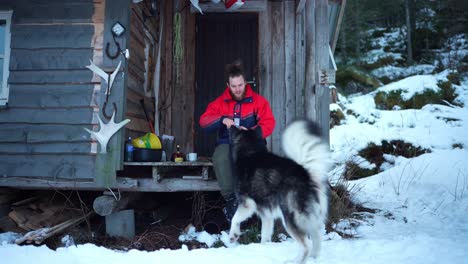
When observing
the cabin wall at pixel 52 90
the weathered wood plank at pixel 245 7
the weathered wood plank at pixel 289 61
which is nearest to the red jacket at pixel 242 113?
the weathered wood plank at pixel 289 61

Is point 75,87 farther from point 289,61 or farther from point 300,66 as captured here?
point 300,66

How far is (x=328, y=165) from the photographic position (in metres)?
2.83

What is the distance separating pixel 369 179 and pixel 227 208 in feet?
13.5

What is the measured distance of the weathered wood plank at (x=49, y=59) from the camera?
4039 mm

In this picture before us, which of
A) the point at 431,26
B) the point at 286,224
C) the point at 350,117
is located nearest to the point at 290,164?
the point at 286,224

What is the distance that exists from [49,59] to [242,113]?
2.47m

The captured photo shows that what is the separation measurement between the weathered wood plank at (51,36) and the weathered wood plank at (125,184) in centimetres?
165

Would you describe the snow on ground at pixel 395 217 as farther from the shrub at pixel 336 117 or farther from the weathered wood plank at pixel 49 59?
the weathered wood plank at pixel 49 59

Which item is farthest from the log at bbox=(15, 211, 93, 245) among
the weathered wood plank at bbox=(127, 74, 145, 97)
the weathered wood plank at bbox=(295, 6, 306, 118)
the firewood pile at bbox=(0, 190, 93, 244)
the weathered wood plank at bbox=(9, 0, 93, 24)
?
the weathered wood plank at bbox=(295, 6, 306, 118)

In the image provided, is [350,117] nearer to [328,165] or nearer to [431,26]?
[328,165]

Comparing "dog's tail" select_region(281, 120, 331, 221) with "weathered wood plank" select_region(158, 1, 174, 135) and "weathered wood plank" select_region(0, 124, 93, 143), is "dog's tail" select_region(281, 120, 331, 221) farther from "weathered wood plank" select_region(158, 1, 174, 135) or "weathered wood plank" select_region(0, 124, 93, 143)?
"weathered wood plank" select_region(158, 1, 174, 135)

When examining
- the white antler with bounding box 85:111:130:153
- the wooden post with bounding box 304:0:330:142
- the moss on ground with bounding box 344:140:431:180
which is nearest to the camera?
the white antler with bounding box 85:111:130:153

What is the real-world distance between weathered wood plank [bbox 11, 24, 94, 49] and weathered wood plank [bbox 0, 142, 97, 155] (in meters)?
1.20

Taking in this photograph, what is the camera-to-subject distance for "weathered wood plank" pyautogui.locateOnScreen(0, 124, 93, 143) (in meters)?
3.98
